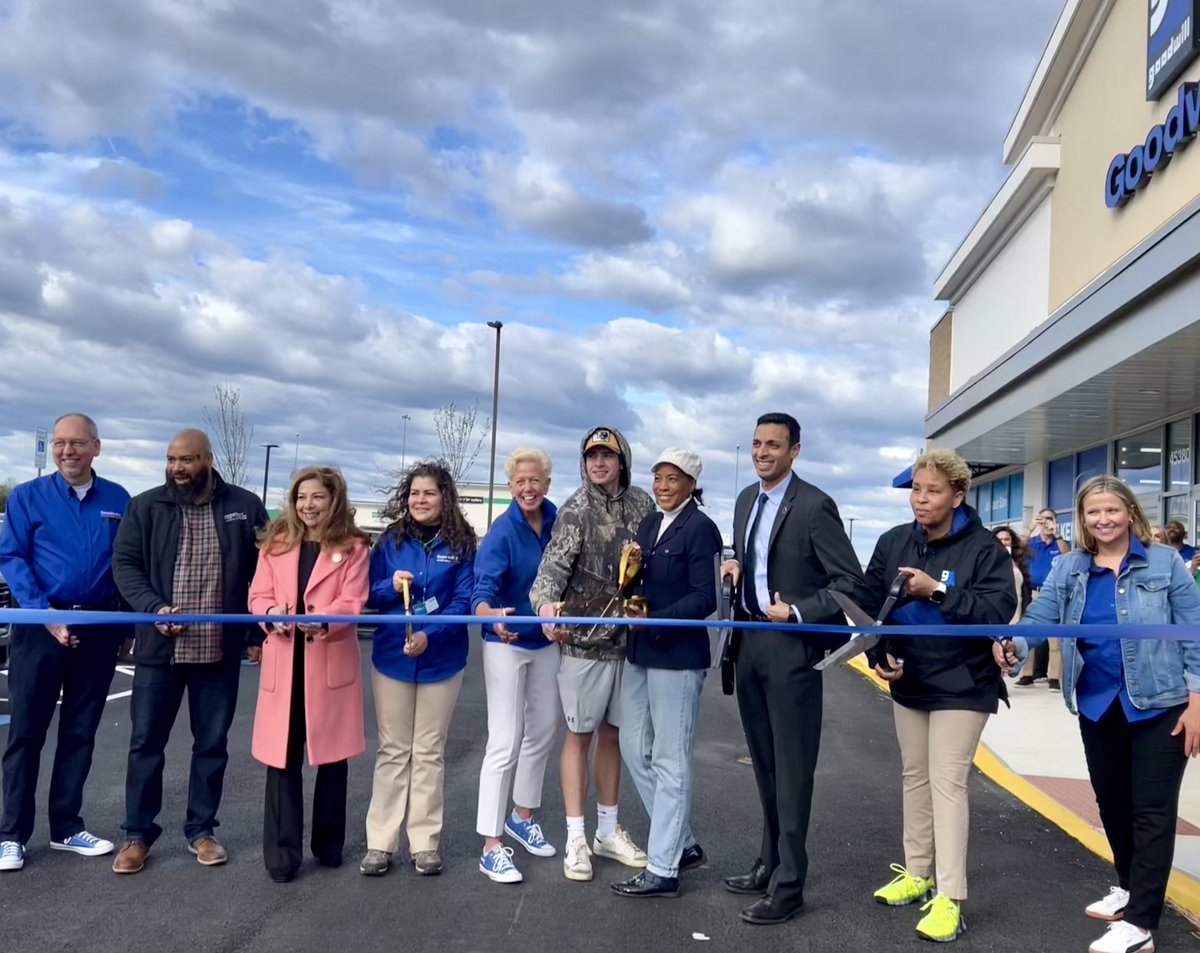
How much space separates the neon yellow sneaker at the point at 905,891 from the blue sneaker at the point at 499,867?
167 centimetres

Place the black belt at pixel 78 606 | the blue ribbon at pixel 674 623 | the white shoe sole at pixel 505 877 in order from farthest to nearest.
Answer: the black belt at pixel 78 606, the white shoe sole at pixel 505 877, the blue ribbon at pixel 674 623

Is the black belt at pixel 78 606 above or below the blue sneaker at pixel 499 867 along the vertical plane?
above

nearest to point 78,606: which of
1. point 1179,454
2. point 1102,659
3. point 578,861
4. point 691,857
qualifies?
point 578,861

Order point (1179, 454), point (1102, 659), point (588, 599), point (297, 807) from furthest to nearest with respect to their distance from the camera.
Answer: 1. point (1179, 454)
2. point (588, 599)
3. point (297, 807)
4. point (1102, 659)

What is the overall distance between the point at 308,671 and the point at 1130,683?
3623 millimetres

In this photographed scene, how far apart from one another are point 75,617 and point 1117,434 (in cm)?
1919

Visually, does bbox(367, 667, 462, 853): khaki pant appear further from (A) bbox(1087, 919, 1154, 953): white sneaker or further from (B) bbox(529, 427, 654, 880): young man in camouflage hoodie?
(A) bbox(1087, 919, 1154, 953): white sneaker

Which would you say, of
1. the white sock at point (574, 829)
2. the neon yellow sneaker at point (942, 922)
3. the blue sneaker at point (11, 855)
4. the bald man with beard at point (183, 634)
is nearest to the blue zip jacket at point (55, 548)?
the bald man with beard at point (183, 634)

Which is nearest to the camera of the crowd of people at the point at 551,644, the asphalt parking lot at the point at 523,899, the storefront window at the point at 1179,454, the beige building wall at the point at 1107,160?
the asphalt parking lot at the point at 523,899

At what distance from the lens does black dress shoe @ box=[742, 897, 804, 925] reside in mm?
4922

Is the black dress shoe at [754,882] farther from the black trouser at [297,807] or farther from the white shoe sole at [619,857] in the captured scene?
the black trouser at [297,807]

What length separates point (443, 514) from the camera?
5.89 m

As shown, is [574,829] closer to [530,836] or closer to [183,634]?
[530,836]

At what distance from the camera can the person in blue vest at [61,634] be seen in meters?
5.70
